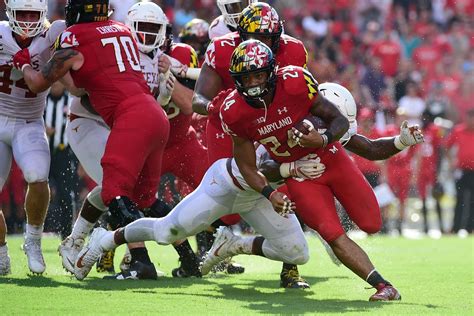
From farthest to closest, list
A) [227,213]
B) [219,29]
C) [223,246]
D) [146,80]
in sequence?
1. [219,29]
2. [146,80]
3. [223,246]
4. [227,213]

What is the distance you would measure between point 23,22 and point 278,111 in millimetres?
2341

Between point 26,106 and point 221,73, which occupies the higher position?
point 221,73

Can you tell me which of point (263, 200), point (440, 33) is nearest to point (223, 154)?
point (263, 200)

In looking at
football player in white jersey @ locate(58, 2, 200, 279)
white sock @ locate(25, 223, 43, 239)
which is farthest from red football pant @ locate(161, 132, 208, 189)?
white sock @ locate(25, 223, 43, 239)

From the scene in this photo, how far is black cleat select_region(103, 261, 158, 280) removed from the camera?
7.98 metres

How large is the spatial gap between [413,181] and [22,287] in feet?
27.5

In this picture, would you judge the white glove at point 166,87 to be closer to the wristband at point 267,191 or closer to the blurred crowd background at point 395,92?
the blurred crowd background at point 395,92

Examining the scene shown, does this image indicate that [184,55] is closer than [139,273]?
No

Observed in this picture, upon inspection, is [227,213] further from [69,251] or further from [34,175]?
[34,175]

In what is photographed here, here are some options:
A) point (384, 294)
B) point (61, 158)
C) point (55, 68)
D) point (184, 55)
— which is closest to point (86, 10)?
point (55, 68)

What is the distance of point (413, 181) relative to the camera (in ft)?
48.6

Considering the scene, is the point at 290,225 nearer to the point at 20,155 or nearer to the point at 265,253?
the point at 265,253

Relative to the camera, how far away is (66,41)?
780cm

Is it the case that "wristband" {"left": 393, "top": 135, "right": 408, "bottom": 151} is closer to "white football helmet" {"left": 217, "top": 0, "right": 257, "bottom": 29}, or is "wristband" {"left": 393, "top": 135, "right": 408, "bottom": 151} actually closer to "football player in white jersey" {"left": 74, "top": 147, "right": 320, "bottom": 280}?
"football player in white jersey" {"left": 74, "top": 147, "right": 320, "bottom": 280}
